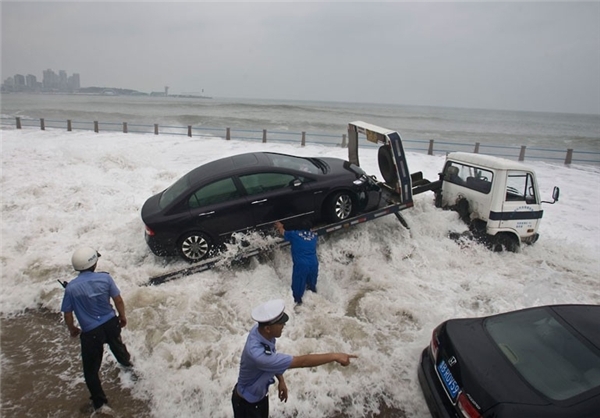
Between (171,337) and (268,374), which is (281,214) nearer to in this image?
(171,337)

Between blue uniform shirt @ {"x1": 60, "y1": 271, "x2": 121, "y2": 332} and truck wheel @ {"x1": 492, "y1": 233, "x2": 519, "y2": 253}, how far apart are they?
613 cm

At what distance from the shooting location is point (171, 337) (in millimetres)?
4781

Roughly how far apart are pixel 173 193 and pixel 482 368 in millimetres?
5214

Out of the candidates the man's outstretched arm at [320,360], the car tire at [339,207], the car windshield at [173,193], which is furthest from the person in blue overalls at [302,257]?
the man's outstretched arm at [320,360]

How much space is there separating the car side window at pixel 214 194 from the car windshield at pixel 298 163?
873mm

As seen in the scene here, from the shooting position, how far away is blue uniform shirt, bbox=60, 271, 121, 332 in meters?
3.55

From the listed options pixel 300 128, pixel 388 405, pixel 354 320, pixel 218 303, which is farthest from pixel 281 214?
pixel 300 128

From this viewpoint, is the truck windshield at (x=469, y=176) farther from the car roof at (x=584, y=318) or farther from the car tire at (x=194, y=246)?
the car tire at (x=194, y=246)

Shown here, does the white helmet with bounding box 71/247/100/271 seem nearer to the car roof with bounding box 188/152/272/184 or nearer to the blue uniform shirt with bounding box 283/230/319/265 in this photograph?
the blue uniform shirt with bounding box 283/230/319/265

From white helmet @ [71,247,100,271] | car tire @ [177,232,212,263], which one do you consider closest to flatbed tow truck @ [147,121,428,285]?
car tire @ [177,232,212,263]

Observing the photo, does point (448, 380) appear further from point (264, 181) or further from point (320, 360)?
point (264, 181)

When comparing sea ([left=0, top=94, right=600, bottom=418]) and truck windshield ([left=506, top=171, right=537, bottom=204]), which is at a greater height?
truck windshield ([left=506, top=171, right=537, bottom=204])

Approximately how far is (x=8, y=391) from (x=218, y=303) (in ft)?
8.16

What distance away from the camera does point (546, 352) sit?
A: 10.5ft
